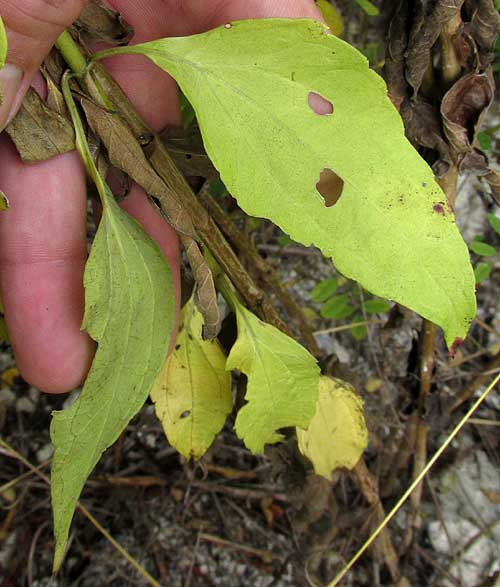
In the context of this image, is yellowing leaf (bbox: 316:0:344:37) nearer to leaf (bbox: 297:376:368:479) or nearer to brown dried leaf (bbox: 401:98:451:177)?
brown dried leaf (bbox: 401:98:451:177)

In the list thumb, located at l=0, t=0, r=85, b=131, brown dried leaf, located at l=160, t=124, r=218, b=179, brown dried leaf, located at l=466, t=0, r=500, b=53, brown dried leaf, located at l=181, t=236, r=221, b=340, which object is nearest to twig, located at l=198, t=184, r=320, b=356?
brown dried leaf, located at l=160, t=124, r=218, b=179

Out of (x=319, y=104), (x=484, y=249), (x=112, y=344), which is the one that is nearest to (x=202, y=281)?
(x=112, y=344)

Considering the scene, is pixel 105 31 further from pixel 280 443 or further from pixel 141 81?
pixel 280 443

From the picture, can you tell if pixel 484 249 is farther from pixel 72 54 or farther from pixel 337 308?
pixel 72 54

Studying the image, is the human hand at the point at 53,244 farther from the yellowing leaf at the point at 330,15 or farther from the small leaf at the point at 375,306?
the small leaf at the point at 375,306

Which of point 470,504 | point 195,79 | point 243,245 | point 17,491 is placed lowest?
point 17,491

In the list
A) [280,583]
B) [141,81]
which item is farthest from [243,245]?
[280,583]
